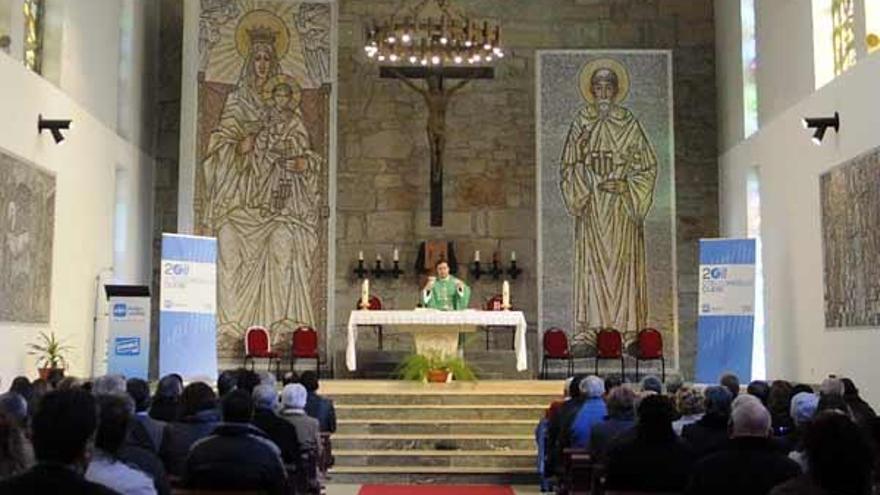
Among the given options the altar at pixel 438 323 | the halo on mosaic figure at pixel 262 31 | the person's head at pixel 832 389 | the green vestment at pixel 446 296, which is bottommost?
the person's head at pixel 832 389

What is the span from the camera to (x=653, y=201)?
1437cm

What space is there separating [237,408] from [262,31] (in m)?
10.9

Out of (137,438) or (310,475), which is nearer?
(137,438)

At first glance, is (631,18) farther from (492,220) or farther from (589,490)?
(589,490)

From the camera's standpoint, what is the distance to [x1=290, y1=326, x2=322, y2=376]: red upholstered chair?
44.4 feet

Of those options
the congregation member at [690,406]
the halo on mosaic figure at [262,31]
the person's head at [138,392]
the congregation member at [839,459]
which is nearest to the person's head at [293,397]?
the person's head at [138,392]

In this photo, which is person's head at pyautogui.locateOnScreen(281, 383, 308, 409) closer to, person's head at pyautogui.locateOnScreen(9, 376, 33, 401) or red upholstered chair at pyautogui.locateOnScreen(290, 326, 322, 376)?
person's head at pyautogui.locateOnScreen(9, 376, 33, 401)

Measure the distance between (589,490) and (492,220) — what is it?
8.91 metres

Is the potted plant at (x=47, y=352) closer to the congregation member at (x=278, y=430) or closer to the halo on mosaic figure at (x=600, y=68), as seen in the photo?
the congregation member at (x=278, y=430)

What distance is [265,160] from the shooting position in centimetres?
1426

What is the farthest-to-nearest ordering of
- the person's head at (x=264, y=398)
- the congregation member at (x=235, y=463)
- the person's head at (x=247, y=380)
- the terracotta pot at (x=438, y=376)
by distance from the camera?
the terracotta pot at (x=438, y=376)
the person's head at (x=247, y=380)
the person's head at (x=264, y=398)
the congregation member at (x=235, y=463)

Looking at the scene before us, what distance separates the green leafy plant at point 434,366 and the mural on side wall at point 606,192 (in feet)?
8.72

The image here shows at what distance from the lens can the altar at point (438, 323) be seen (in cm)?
1145

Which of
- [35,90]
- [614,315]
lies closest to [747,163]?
[614,315]
